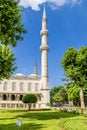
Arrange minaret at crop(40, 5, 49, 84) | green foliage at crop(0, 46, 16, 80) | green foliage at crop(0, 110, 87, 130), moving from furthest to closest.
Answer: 1. minaret at crop(40, 5, 49, 84)
2. green foliage at crop(0, 46, 16, 80)
3. green foliage at crop(0, 110, 87, 130)

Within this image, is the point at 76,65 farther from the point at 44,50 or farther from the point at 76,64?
the point at 44,50

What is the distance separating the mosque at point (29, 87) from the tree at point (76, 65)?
115ft

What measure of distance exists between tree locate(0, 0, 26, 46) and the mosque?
56.9 metres

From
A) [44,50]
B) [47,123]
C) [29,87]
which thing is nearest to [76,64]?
[47,123]

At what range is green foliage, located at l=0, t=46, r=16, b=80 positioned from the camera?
38125 mm

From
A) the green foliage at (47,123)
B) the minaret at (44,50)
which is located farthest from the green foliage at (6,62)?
the minaret at (44,50)

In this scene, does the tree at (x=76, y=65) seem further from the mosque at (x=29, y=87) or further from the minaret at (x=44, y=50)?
the mosque at (x=29, y=87)

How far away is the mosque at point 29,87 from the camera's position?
268ft

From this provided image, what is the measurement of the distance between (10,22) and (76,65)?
2468 cm

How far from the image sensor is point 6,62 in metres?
38.8

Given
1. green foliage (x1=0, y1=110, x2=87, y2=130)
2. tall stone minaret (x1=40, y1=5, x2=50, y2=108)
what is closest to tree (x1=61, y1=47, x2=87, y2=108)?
green foliage (x1=0, y1=110, x2=87, y2=130)

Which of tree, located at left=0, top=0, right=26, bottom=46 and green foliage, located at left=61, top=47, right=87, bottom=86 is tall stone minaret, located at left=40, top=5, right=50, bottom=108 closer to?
green foliage, located at left=61, top=47, right=87, bottom=86

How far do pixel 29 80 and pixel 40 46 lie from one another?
13.4 m

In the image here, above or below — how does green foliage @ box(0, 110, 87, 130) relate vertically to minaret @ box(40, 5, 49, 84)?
below
